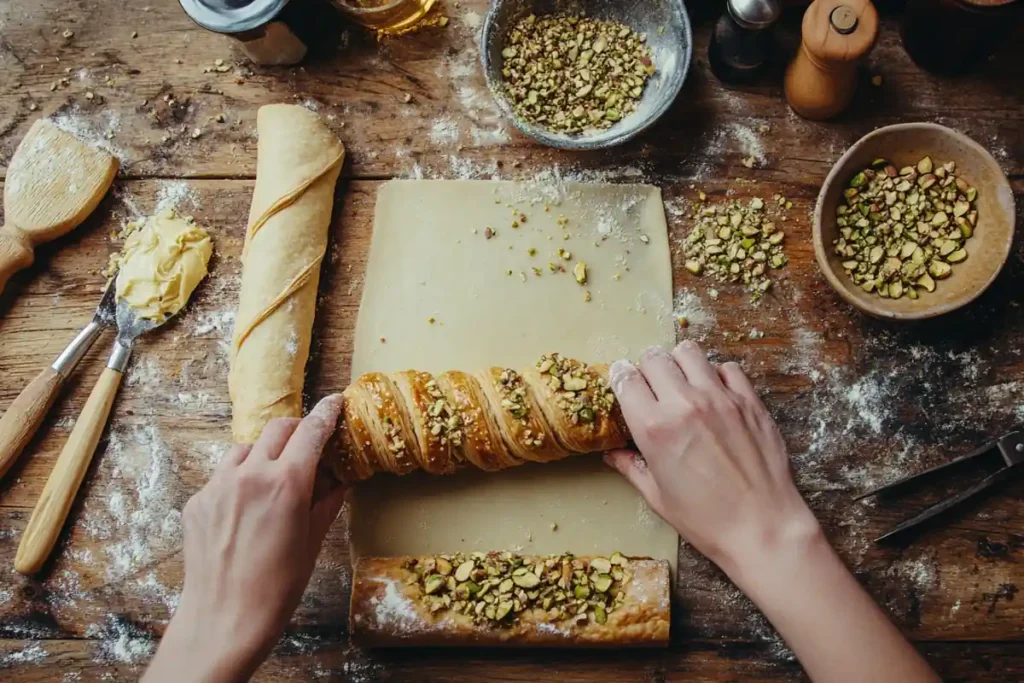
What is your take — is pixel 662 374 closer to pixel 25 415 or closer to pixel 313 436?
pixel 313 436

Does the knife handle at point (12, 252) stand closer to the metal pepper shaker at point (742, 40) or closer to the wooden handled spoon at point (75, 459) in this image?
the wooden handled spoon at point (75, 459)

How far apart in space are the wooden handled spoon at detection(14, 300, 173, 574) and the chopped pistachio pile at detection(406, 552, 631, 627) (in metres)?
0.77

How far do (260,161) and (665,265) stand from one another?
966 mm

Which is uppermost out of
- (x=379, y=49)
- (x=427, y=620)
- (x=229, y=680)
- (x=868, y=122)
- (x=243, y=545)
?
(x=379, y=49)

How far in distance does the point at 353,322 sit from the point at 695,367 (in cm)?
79

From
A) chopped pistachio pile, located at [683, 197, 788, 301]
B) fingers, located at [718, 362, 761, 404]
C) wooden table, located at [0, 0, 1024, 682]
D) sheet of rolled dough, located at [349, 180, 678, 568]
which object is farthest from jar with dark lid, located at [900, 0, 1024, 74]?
fingers, located at [718, 362, 761, 404]

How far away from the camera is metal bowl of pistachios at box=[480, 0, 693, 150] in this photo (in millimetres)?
1865

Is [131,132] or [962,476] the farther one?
[131,132]

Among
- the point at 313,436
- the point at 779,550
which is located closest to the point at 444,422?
the point at 313,436

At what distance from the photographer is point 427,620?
1.67 m

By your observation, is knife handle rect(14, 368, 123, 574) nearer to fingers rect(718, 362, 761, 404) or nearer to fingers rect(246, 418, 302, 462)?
fingers rect(246, 418, 302, 462)

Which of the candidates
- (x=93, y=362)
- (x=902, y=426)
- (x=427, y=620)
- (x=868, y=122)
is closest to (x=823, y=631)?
(x=902, y=426)

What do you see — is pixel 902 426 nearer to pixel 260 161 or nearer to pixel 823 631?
pixel 823 631

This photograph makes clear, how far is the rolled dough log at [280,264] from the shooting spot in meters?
1.76
